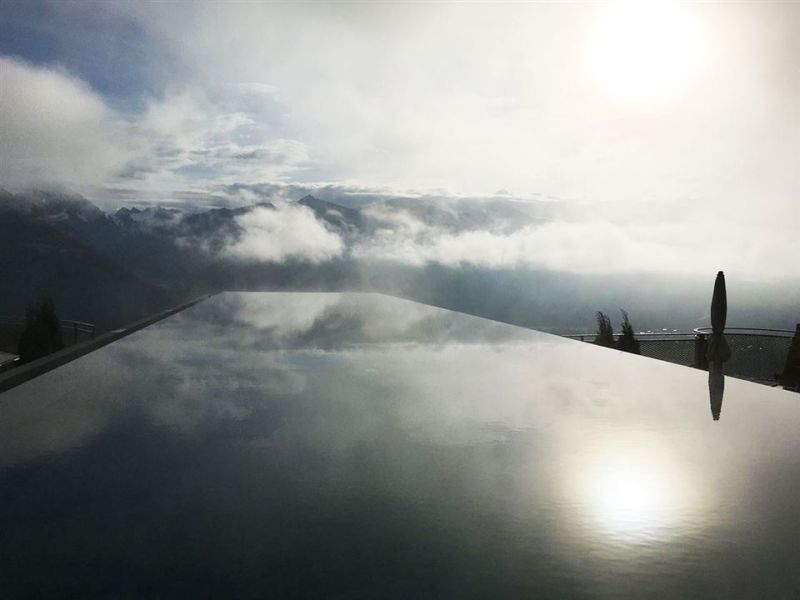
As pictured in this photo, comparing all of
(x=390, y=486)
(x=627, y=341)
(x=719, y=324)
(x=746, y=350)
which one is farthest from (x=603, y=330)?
(x=390, y=486)

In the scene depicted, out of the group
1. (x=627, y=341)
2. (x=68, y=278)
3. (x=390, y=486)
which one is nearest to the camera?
(x=390, y=486)

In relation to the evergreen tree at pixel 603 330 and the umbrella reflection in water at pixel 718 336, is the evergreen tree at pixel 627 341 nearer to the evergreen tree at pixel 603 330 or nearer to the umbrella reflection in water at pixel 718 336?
the evergreen tree at pixel 603 330

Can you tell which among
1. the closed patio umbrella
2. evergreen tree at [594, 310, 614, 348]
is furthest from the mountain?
the closed patio umbrella

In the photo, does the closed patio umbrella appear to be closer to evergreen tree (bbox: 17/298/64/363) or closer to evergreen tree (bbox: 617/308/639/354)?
evergreen tree (bbox: 617/308/639/354)

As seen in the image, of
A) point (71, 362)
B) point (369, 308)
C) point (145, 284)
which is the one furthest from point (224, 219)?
point (71, 362)

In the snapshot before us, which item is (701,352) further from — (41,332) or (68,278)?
(68,278)

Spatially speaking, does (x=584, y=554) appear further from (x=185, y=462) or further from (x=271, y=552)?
(x=185, y=462)

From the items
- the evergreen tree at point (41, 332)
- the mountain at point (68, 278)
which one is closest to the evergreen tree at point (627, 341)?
the evergreen tree at point (41, 332)

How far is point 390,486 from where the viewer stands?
248cm

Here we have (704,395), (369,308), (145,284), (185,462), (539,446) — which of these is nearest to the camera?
(185,462)

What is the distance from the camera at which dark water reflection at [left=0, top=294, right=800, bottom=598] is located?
1.77 meters

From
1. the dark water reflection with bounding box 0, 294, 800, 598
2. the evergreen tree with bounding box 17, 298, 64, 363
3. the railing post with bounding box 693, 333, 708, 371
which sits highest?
the dark water reflection with bounding box 0, 294, 800, 598

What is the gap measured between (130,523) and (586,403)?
9.49 feet

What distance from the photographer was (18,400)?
4.03 metres
